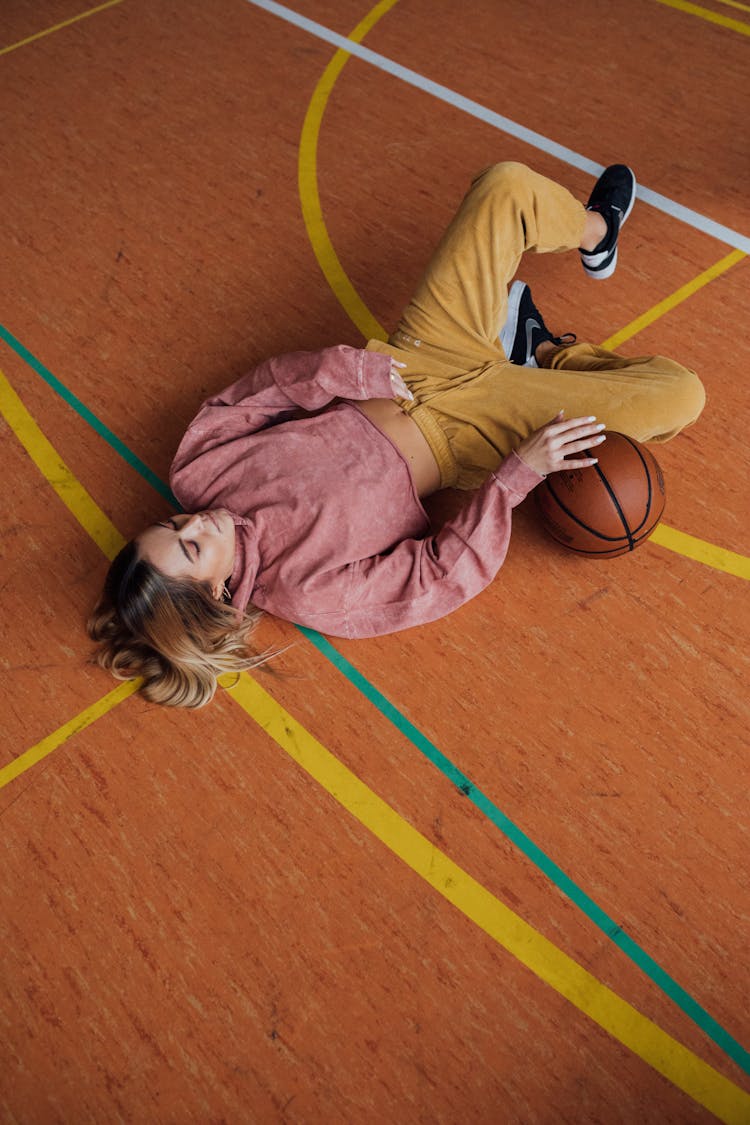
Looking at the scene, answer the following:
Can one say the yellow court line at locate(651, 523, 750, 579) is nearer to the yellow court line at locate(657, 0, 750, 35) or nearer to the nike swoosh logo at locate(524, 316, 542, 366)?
the nike swoosh logo at locate(524, 316, 542, 366)

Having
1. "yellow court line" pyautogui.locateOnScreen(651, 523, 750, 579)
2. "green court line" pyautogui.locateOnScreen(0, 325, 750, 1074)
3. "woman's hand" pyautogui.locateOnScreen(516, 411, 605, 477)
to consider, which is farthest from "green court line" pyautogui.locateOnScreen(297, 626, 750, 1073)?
"yellow court line" pyautogui.locateOnScreen(651, 523, 750, 579)

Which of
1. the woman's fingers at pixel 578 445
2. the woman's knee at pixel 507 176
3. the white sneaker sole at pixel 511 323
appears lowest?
the woman's fingers at pixel 578 445

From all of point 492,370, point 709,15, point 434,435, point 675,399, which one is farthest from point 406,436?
point 709,15

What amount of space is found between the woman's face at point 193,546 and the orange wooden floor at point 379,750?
0.44m

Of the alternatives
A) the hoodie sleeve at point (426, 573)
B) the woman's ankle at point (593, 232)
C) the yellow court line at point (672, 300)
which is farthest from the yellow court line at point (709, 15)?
the hoodie sleeve at point (426, 573)

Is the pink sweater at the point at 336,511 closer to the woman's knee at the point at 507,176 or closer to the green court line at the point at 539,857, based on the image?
the green court line at the point at 539,857

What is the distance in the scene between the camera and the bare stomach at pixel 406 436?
259cm

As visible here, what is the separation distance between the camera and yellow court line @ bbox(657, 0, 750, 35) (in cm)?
408

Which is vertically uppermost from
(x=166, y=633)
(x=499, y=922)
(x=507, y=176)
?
(x=507, y=176)

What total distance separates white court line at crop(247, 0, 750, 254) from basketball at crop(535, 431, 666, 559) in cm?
140

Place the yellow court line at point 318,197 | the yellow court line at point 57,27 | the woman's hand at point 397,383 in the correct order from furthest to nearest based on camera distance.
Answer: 1. the yellow court line at point 57,27
2. the yellow court line at point 318,197
3. the woman's hand at point 397,383

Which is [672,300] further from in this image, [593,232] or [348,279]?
[348,279]

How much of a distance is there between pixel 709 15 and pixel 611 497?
3.12 metres

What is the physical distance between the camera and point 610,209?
3.08 m
